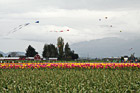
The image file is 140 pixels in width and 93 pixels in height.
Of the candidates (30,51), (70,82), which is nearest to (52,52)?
(30,51)

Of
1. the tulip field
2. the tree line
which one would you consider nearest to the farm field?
the tulip field

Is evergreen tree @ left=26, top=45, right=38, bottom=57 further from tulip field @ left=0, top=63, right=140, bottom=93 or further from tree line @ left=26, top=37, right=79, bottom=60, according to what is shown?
tulip field @ left=0, top=63, right=140, bottom=93

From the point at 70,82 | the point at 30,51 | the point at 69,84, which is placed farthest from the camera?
the point at 30,51

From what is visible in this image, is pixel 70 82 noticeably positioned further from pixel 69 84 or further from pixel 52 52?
pixel 52 52

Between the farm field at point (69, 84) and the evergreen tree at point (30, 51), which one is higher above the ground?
the evergreen tree at point (30, 51)

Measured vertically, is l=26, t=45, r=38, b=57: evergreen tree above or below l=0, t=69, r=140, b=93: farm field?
above

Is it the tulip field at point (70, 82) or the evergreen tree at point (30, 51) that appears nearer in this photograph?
the tulip field at point (70, 82)

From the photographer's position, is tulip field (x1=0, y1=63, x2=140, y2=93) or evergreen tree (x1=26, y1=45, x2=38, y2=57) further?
evergreen tree (x1=26, y1=45, x2=38, y2=57)

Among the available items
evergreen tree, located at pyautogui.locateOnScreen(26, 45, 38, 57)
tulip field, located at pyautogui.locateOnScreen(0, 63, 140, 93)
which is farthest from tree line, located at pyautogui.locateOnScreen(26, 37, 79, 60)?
tulip field, located at pyautogui.locateOnScreen(0, 63, 140, 93)

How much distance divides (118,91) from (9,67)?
18.0 meters

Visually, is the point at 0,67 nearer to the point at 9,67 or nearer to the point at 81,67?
the point at 9,67

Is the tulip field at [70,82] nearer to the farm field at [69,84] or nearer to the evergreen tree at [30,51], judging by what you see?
the farm field at [69,84]

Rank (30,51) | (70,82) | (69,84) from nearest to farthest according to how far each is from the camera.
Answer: (69,84) → (70,82) → (30,51)

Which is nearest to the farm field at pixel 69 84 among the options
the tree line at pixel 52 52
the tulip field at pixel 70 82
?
the tulip field at pixel 70 82
